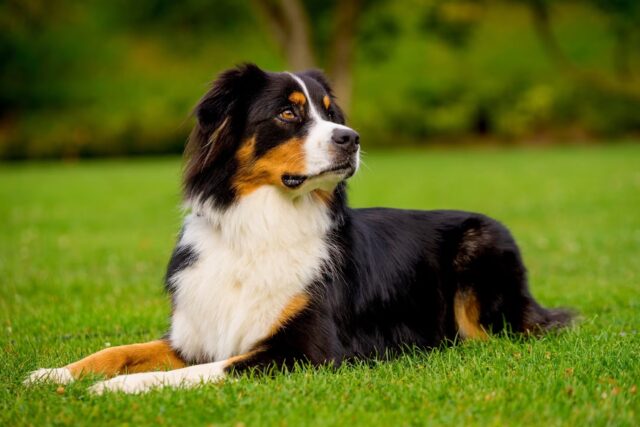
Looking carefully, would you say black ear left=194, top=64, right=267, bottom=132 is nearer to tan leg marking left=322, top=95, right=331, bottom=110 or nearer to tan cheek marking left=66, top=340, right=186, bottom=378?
tan leg marking left=322, top=95, right=331, bottom=110

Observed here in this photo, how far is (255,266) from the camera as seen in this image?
5.05 meters

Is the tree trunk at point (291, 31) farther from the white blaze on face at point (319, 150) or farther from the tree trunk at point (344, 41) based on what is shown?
the white blaze on face at point (319, 150)

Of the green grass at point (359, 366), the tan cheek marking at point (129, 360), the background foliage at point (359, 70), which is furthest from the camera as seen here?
the background foliage at point (359, 70)

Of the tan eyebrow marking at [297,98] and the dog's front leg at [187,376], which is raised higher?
the tan eyebrow marking at [297,98]

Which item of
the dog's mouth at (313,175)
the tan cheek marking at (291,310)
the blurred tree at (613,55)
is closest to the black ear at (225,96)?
the dog's mouth at (313,175)

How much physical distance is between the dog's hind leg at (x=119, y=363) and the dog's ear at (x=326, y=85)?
1.89 meters

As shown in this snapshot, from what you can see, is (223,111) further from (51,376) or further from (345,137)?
(51,376)

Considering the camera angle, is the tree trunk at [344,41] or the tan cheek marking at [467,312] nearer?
the tan cheek marking at [467,312]

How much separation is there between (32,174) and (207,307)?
23.2 meters

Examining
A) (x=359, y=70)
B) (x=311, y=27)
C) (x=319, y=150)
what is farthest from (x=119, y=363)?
(x=359, y=70)

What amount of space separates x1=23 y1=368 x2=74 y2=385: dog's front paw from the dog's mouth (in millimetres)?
1683

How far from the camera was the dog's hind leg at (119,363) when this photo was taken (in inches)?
185

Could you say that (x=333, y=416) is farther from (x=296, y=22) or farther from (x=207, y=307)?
(x=296, y=22)

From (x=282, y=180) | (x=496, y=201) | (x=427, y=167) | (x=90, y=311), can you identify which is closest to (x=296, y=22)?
(x=427, y=167)
